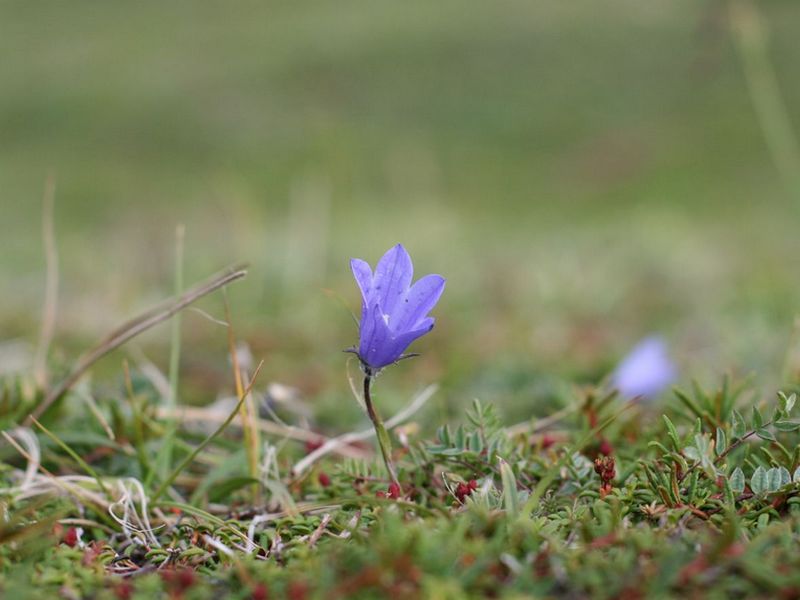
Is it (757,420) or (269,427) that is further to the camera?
(269,427)

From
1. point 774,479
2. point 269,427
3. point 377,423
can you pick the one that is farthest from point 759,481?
point 269,427

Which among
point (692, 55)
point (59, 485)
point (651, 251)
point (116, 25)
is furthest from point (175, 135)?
point (59, 485)

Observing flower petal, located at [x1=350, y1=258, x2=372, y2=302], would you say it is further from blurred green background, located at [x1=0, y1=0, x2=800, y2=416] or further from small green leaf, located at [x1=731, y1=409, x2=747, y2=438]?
small green leaf, located at [x1=731, y1=409, x2=747, y2=438]

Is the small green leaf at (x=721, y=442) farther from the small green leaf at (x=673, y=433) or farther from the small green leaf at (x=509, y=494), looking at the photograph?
the small green leaf at (x=509, y=494)

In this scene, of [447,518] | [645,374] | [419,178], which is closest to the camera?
[447,518]

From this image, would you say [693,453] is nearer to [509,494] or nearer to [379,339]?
[509,494]

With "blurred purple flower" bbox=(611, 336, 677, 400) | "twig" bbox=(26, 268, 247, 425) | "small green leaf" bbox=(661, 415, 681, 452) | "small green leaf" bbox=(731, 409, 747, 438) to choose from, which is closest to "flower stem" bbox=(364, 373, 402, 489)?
"twig" bbox=(26, 268, 247, 425)

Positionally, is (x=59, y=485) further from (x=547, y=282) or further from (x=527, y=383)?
(x=547, y=282)
